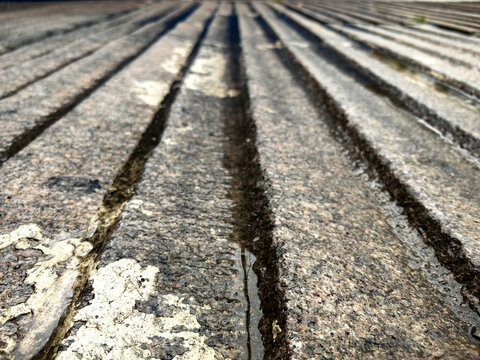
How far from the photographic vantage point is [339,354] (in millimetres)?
457

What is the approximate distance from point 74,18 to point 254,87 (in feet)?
9.84

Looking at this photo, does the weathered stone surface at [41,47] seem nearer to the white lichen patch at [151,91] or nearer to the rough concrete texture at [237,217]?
the rough concrete texture at [237,217]

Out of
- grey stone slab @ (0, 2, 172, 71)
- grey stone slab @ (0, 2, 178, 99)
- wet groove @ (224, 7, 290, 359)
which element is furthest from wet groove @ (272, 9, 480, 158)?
grey stone slab @ (0, 2, 172, 71)

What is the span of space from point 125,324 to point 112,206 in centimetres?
34

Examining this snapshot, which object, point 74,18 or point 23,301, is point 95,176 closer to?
point 23,301

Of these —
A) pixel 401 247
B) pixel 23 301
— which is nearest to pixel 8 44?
pixel 23 301

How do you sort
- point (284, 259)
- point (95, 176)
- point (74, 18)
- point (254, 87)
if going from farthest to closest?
point (74, 18) < point (254, 87) < point (95, 176) < point (284, 259)

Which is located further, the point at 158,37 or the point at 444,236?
the point at 158,37

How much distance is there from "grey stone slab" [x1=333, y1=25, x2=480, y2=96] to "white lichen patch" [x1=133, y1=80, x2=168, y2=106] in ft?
4.69

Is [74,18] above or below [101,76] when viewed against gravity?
above

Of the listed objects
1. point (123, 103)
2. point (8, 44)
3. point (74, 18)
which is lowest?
point (123, 103)

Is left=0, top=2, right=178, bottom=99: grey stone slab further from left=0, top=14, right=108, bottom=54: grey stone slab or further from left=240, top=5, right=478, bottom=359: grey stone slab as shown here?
left=240, top=5, right=478, bottom=359: grey stone slab

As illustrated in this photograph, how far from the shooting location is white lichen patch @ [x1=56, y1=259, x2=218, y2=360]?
47cm

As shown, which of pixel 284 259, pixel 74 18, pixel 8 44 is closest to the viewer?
pixel 284 259
